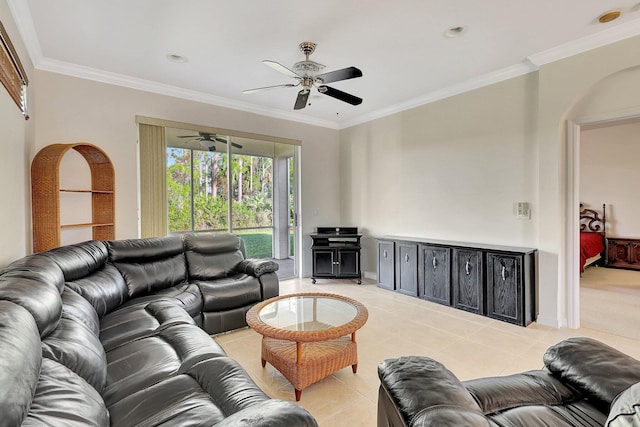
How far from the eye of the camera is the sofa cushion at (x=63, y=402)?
0.90 meters

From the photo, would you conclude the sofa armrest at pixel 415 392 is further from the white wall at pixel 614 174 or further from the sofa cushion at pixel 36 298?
the white wall at pixel 614 174

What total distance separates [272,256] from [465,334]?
3.78 meters

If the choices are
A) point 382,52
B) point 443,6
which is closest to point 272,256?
point 382,52

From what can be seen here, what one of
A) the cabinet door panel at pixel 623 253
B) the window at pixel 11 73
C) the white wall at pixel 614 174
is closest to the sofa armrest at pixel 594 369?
the window at pixel 11 73

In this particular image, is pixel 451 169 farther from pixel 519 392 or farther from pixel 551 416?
pixel 551 416

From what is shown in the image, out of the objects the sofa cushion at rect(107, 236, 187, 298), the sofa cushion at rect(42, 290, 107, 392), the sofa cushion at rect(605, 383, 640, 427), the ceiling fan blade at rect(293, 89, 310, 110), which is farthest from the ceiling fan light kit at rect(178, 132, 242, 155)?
the sofa cushion at rect(605, 383, 640, 427)

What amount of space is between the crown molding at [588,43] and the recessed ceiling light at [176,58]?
3.68m

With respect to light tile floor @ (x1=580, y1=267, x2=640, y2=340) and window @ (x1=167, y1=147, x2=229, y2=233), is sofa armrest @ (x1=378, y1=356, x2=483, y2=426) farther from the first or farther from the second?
window @ (x1=167, y1=147, x2=229, y2=233)

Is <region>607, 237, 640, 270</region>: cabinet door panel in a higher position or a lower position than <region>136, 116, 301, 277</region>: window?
lower

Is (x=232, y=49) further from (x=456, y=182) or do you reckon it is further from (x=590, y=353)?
(x=590, y=353)

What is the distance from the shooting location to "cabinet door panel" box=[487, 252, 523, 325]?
10.8ft

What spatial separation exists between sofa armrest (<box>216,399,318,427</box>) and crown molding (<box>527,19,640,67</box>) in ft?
12.9

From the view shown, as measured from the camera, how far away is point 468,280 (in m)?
3.70

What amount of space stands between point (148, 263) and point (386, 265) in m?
3.24
